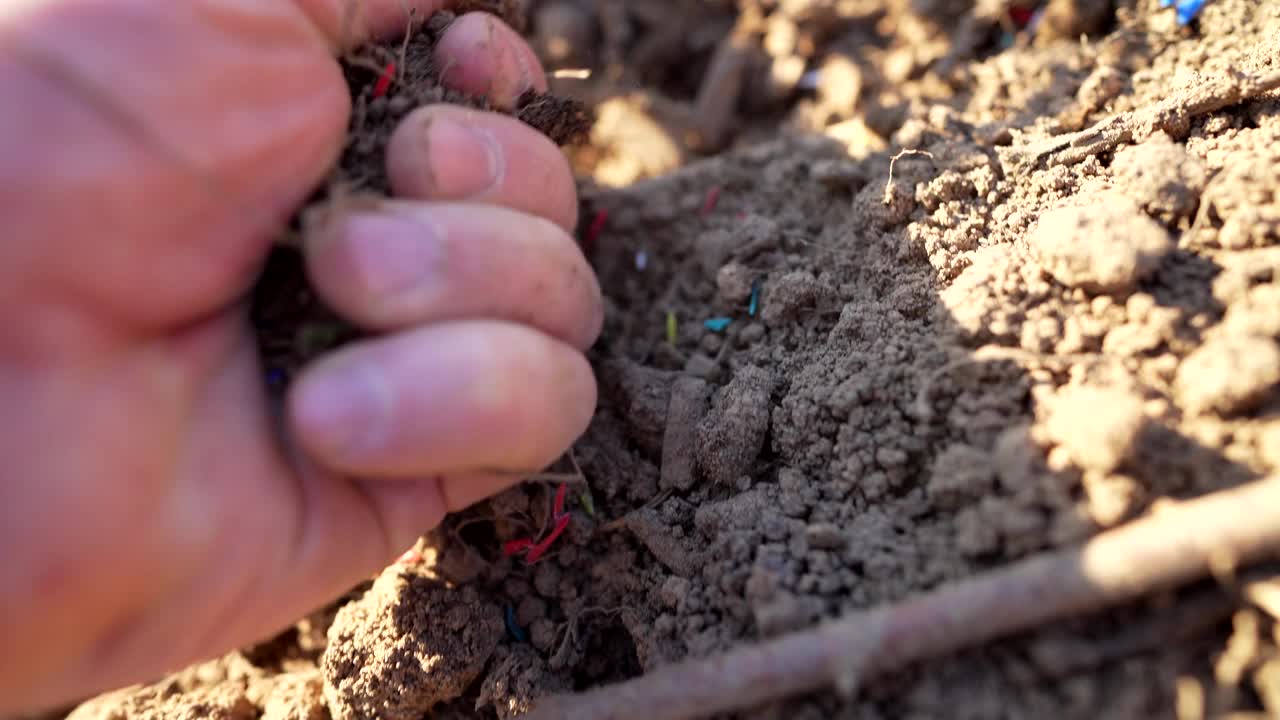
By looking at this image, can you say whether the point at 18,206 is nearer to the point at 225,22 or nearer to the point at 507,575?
the point at 225,22

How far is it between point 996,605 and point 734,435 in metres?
0.51

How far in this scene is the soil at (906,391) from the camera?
3.66 ft

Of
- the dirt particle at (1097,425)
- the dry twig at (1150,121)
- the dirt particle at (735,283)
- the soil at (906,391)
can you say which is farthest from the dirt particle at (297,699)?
the dry twig at (1150,121)

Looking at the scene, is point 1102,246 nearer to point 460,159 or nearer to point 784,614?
point 784,614

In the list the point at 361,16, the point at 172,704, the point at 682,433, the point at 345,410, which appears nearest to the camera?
the point at 345,410

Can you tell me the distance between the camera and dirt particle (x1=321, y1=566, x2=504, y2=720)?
4.75 feet

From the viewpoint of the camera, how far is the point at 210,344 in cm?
115

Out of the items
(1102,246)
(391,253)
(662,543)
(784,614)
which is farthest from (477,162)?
(1102,246)

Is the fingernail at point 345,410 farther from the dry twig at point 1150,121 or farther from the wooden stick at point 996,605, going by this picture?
the dry twig at point 1150,121

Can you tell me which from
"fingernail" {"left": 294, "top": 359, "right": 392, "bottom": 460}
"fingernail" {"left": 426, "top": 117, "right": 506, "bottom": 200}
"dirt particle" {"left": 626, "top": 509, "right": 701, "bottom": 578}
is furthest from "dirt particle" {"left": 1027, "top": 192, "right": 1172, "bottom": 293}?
"fingernail" {"left": 294, "top": 359, "right": 392, "bottom": 460}

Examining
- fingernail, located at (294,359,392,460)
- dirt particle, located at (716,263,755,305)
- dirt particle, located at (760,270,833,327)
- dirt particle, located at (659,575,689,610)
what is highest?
fingernail, located at (294,359,392,460)

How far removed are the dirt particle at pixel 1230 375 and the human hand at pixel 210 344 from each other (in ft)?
2.78

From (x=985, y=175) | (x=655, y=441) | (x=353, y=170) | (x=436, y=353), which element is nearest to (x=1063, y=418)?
(x=985, y=175)

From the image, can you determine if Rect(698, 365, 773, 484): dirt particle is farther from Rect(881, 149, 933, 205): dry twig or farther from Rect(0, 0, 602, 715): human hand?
Rect(881, 149, 933, 205): dry twig
